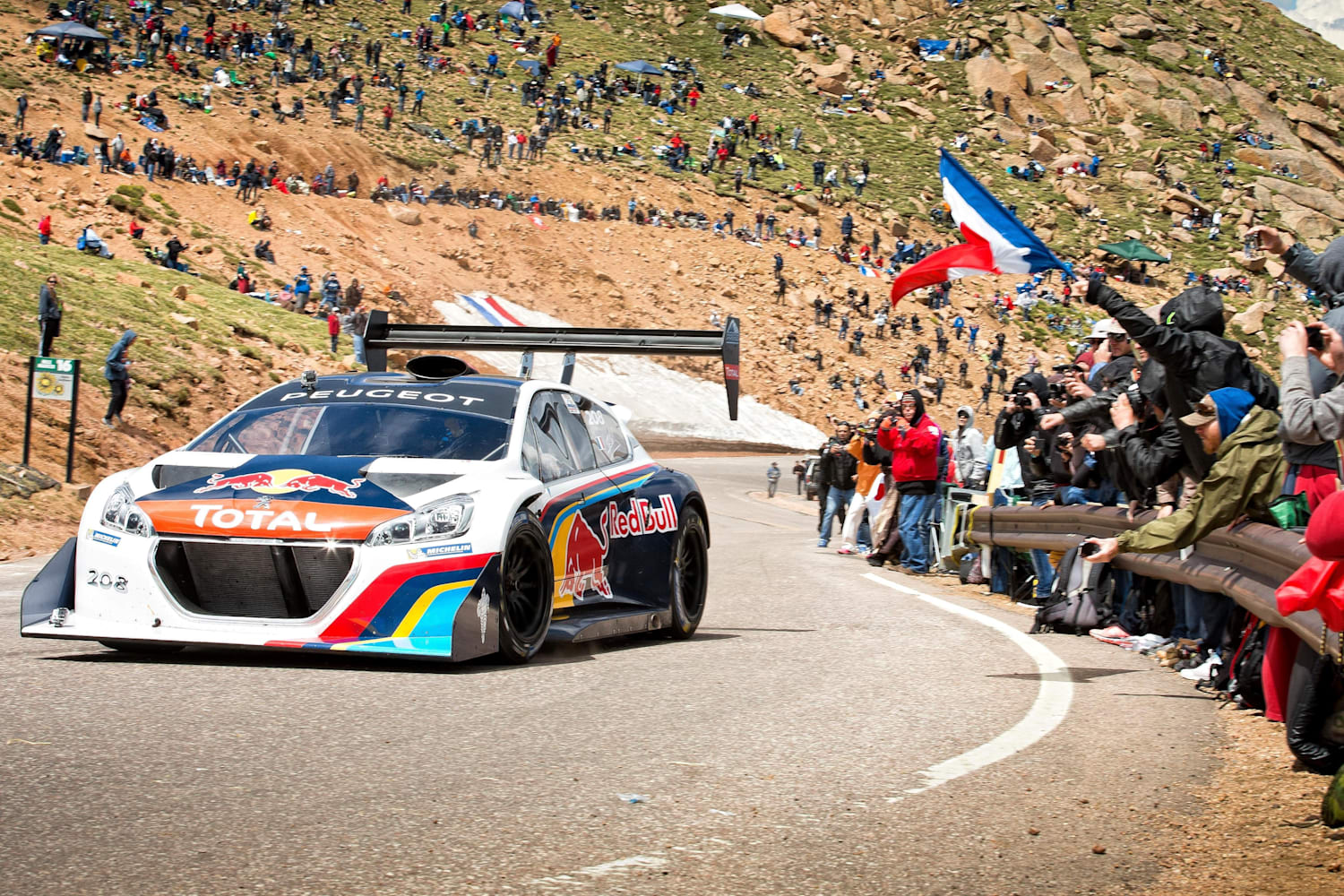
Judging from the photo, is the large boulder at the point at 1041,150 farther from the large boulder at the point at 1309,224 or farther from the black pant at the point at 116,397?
the black pant at the point at 116,397

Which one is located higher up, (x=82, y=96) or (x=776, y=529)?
(x=82, y=96)

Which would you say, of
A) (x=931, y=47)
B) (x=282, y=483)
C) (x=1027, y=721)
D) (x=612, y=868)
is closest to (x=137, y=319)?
(x=282, y=483)

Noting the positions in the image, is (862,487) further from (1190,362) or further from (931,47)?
(931,47)

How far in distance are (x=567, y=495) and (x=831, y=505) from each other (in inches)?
514

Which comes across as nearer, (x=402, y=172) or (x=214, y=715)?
(x=214, y=715)

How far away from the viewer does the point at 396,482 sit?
714 cm

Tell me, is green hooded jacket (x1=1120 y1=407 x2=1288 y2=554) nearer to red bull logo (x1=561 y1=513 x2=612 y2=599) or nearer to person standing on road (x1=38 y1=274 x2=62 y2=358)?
red bull logo (x1=561 y1=513 x2=612 y2=599)

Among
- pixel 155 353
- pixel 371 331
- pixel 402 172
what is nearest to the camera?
pixel 371 331

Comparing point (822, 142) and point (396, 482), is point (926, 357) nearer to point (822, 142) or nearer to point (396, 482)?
point (822, 142)

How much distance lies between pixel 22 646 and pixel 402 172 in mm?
57251

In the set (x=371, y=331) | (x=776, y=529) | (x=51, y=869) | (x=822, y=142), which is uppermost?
(x=822, y=142)

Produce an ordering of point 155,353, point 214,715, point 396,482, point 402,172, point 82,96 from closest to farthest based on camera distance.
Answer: point 214,715 < point 396,482 < point 155,353 < point 82,96 < point 402,172

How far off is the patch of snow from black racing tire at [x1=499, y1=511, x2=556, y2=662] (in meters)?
44.0

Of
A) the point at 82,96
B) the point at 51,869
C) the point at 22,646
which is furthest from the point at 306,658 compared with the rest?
the point at 82,96
